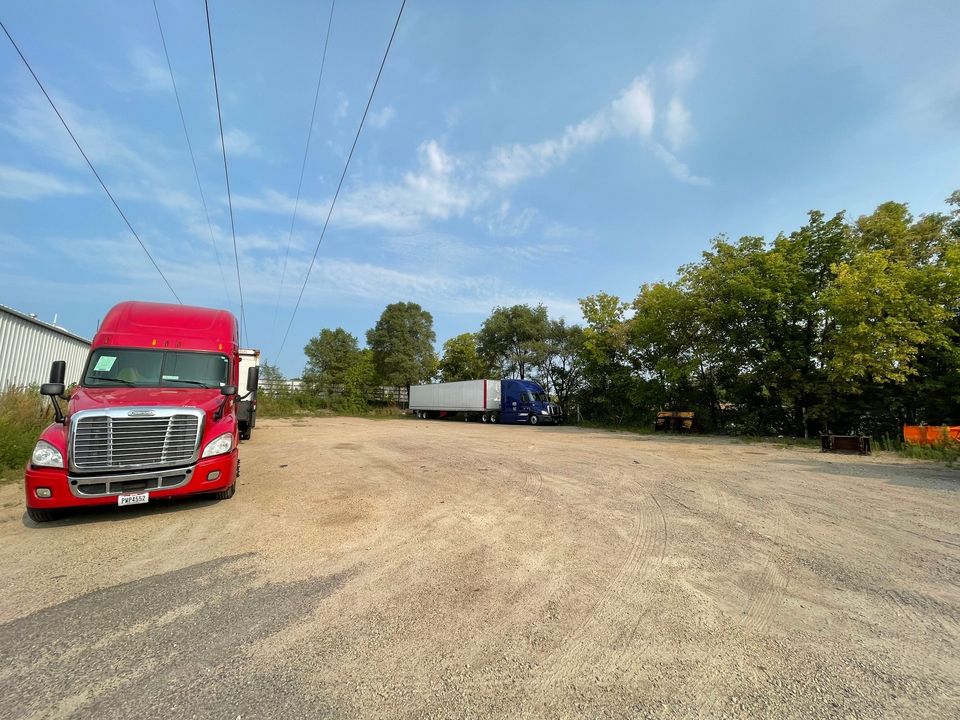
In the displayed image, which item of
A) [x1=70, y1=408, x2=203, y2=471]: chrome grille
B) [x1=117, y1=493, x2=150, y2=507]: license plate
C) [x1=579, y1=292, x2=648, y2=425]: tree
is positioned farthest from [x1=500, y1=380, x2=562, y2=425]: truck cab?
[x1=117, y1=493, x2=150, y2=507]: license plate

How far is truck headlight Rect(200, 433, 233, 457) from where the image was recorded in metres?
5.37

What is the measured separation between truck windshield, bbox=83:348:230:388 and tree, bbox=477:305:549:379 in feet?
103

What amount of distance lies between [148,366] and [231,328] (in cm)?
151

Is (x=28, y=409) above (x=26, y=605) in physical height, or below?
above

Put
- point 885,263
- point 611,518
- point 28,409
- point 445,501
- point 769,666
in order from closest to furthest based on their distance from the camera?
point 769,666 < point 611,518 < point 445,501 < point 28,409 < point 885,263

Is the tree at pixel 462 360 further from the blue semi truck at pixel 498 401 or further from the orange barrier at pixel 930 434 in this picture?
the orange barrier at pixel 930 434

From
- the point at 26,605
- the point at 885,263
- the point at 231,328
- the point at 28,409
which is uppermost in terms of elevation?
the point at 885,263

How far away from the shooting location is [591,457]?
10.8 metres

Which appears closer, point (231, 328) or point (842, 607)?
point (842, 607)

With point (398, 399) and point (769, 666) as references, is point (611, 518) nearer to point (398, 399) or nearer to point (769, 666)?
point (769, 666)

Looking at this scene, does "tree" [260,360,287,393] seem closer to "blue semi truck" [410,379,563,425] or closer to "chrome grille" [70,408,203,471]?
"blue semi truck" [410,379,563,425]

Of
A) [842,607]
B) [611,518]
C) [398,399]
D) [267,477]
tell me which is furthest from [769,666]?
[398,399]

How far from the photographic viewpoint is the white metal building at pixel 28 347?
11.3 meters

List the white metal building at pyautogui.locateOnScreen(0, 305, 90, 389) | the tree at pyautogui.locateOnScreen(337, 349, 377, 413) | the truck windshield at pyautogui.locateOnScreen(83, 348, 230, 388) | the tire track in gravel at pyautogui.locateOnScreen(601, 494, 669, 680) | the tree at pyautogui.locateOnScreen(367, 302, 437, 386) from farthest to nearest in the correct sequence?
the tree at pyautogui.locateOnScreen(367, 302, 437, 386) < the tree at pyautogui.locateOnScreen(337, 349, 377, 413) < the white metal building at pyautogui.locateOnScreen(0, 305, 90, 389) < the truck windshield at pyautogui.locateOnScreen(83, 348, 230, 388) < the tire track in gravel at pyautogui.locateOnScreen(601, 494, 669, 680)
